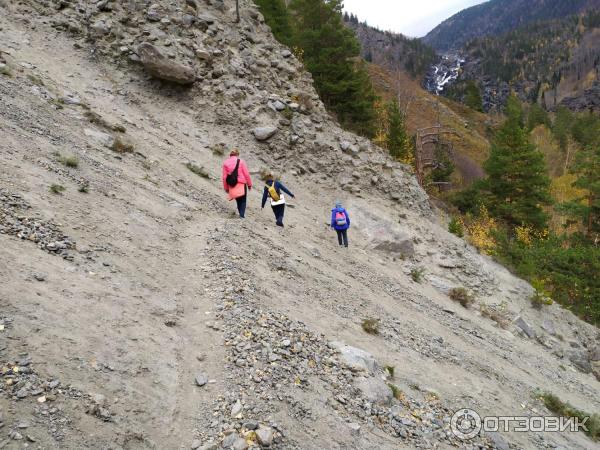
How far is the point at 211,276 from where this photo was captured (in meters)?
8.18

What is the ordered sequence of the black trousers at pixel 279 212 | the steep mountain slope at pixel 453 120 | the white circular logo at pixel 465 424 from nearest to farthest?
1. the white circular logo at pixel 465 424
2. the black trousers at pixel 279 212
3. the steep mountain slope at pixel 453 120

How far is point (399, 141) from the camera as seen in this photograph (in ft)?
95.0

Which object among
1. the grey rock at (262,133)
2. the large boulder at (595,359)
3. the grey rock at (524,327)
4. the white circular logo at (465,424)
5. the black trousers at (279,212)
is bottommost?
the large boulder at (595,359)

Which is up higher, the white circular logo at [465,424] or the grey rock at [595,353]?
the white circular logo at [465,424]

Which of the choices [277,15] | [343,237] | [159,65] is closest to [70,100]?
[159,65]

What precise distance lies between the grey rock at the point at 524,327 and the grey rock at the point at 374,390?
404 inches

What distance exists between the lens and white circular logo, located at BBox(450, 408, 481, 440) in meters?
6.61

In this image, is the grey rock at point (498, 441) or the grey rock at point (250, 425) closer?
the grey rock at point (250, 425)

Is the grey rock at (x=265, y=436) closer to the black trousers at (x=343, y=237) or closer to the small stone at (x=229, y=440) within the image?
the small stone at (x=229, y=440)

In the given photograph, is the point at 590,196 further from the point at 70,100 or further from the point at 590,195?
the point at 70,100

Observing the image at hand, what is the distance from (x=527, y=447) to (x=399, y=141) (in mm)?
24126

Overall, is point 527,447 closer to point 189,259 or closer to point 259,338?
point 259,338

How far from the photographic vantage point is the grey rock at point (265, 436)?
481 cm

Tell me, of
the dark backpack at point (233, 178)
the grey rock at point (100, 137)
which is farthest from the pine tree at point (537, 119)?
the grey rock at point (100, 137)
